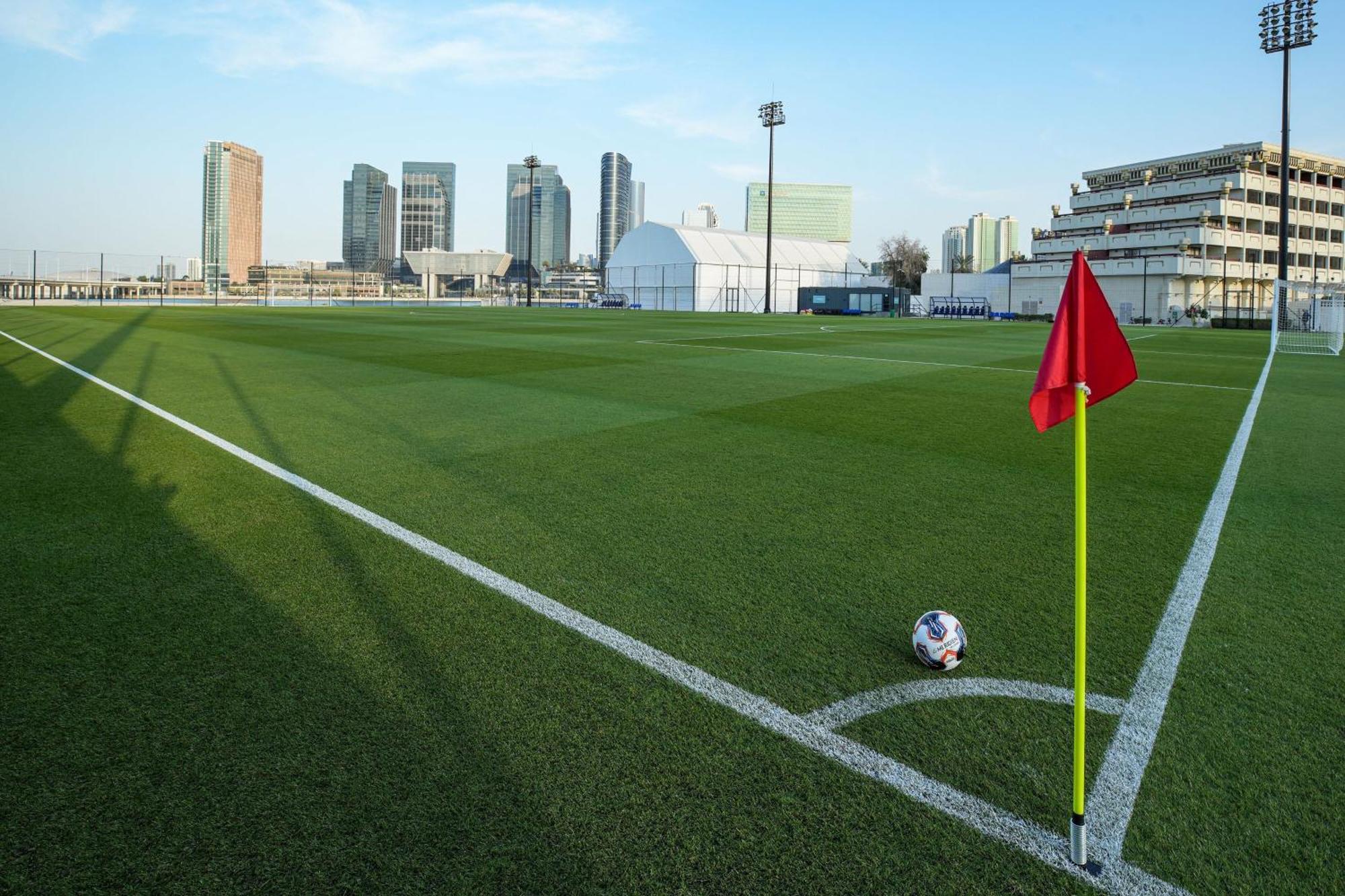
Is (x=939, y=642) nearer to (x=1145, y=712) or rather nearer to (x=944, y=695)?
(x=944, y=695)

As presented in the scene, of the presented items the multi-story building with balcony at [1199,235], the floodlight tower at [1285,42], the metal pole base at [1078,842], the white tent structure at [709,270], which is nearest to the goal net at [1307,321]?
the floodlight tower at [1285,42]

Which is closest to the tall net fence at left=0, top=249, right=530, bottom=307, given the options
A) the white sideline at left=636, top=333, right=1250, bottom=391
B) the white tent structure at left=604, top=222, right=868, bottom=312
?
the white tent structure at left=604, top=222, right=868, bottom=312

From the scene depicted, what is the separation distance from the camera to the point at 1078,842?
2375mm

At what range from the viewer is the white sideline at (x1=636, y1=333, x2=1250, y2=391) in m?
15.2

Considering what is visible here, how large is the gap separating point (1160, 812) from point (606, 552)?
3.07 metres

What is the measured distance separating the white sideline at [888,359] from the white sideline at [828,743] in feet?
43.2

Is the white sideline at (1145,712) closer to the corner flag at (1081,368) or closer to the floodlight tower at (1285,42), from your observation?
the corner flag at (1081,368)

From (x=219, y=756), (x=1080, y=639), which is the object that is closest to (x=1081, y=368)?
(x=1080, y=639)

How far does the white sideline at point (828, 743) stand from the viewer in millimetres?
2375

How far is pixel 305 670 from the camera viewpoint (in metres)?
3.46

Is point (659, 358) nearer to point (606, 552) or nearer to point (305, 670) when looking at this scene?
point (606, 552)

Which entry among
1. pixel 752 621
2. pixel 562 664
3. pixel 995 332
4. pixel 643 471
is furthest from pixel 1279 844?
pixel 995 332

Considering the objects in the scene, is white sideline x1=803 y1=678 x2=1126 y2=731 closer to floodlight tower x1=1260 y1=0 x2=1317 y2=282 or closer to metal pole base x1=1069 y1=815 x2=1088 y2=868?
metal pole base x1=1069 y1=815 x2=1088 y2=868

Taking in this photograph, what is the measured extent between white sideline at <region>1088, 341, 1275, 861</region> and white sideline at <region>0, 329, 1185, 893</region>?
0.13m
